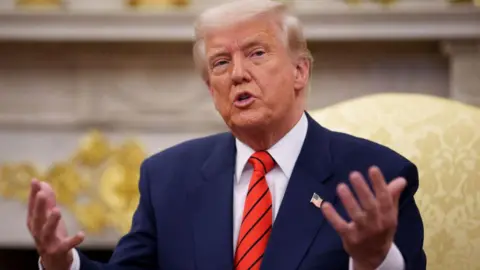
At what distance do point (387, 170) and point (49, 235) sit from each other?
0.60 meters

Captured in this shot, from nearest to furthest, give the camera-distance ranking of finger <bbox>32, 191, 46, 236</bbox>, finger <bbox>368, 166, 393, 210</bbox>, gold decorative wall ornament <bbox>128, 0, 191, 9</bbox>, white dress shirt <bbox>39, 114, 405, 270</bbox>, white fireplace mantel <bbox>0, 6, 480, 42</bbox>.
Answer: finger <bbox>368, 166, 393, 210</bbox> < finger <bbox>32, 191, 46, 236</bbox> < white dress shirt <bbox>39, 114, 405, 270</bbox> < white fireplace mantel <bbox>0, 6, 480, 42</bbox> < gold decorative wall ornament <bbox>128, 0, 191, 9</bbox>

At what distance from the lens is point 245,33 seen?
153 cm

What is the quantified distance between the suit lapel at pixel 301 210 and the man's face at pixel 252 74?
0.31ft

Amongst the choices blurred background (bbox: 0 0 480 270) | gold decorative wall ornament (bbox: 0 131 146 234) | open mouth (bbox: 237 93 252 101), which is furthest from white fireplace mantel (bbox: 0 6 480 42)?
open mouth (bbox: 237 93 252 101)

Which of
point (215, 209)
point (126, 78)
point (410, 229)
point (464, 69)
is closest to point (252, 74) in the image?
point (215, 209)

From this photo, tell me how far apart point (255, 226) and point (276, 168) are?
136mm

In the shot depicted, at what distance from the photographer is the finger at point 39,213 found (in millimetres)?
1322

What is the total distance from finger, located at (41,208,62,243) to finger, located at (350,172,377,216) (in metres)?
0.48

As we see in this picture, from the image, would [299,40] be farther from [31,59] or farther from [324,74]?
[31,59]

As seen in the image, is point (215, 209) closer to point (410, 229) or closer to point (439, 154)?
point (410, 229)

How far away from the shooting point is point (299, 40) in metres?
1.59

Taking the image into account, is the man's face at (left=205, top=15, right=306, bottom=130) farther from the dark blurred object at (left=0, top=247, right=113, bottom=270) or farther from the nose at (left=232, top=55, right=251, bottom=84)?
the dark blurred object at (left=0, top=247, right=113, bottom=270)

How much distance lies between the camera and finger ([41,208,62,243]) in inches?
52.1

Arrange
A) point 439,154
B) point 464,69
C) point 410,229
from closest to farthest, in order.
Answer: point 410,229 < point 439,154 < point 464,69
